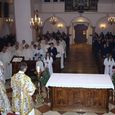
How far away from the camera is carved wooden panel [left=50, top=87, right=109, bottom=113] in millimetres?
8789

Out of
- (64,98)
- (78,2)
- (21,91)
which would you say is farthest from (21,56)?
(78,2)

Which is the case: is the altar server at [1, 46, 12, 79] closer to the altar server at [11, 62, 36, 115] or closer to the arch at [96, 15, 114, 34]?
the altar server at [11, 62, 36, 115]

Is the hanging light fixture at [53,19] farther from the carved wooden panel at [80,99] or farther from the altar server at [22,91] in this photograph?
the altar server at [22,91]

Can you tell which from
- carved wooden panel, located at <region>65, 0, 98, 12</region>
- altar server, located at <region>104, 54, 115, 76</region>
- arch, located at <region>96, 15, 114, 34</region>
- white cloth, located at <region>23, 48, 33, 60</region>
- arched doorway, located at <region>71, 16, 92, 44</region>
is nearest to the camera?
altar server, located at <region>104, 54, 115, 76</region>

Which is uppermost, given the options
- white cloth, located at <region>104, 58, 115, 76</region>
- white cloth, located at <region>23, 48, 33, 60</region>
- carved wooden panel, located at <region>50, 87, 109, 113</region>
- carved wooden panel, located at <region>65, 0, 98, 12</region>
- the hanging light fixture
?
carved wooden panel, located at <region>65, 0, 98, 12</region>

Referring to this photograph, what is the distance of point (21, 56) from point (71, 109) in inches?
214

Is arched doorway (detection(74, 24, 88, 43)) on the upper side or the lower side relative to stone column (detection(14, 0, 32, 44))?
lower

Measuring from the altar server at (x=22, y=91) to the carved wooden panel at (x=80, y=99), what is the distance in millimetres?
1394

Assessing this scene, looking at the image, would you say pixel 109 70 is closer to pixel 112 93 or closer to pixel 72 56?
pixel 112 93

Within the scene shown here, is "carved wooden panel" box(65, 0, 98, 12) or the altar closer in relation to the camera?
the altar

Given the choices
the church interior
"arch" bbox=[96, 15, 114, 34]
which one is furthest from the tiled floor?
"arch" bbox=[96, 15, 114, 34]

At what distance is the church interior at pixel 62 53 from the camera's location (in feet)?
29.1

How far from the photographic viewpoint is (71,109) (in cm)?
902

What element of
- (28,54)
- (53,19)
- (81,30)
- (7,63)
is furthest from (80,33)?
(7,63)
